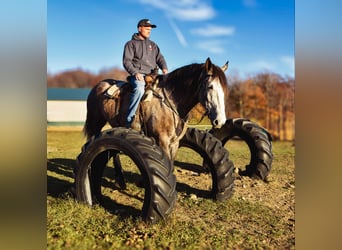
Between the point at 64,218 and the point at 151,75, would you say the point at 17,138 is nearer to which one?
the point at 64,218

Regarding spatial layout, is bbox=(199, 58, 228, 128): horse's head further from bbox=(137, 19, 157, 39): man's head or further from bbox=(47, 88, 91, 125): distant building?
bbox=(47, 88, 91, 125): distant building

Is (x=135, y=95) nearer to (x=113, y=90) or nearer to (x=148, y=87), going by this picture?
(x=148, y=87)

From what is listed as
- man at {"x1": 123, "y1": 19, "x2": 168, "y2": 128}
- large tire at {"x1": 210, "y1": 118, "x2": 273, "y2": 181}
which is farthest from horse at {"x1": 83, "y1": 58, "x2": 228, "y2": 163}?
large tire at {"x1": 210, "y1": 118, "x2": 273, "y2": 181}

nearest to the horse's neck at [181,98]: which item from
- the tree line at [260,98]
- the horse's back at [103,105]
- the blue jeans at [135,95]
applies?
the blue jeans at [135,95]

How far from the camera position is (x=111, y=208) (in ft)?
13.4

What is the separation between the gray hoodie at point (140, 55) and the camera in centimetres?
431

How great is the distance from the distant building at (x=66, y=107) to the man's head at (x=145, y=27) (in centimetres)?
803

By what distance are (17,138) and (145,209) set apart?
1.83 m

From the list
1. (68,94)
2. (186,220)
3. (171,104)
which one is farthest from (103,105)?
(68,94)

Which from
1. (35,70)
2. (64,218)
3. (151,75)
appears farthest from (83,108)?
(35,70)

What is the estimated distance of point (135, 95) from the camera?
4.27 m

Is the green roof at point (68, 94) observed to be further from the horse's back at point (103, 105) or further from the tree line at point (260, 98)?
the horse's back at point (103, 105)

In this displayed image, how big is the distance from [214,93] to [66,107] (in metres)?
9.46

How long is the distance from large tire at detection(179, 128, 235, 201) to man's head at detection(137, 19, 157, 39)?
1.80 m
